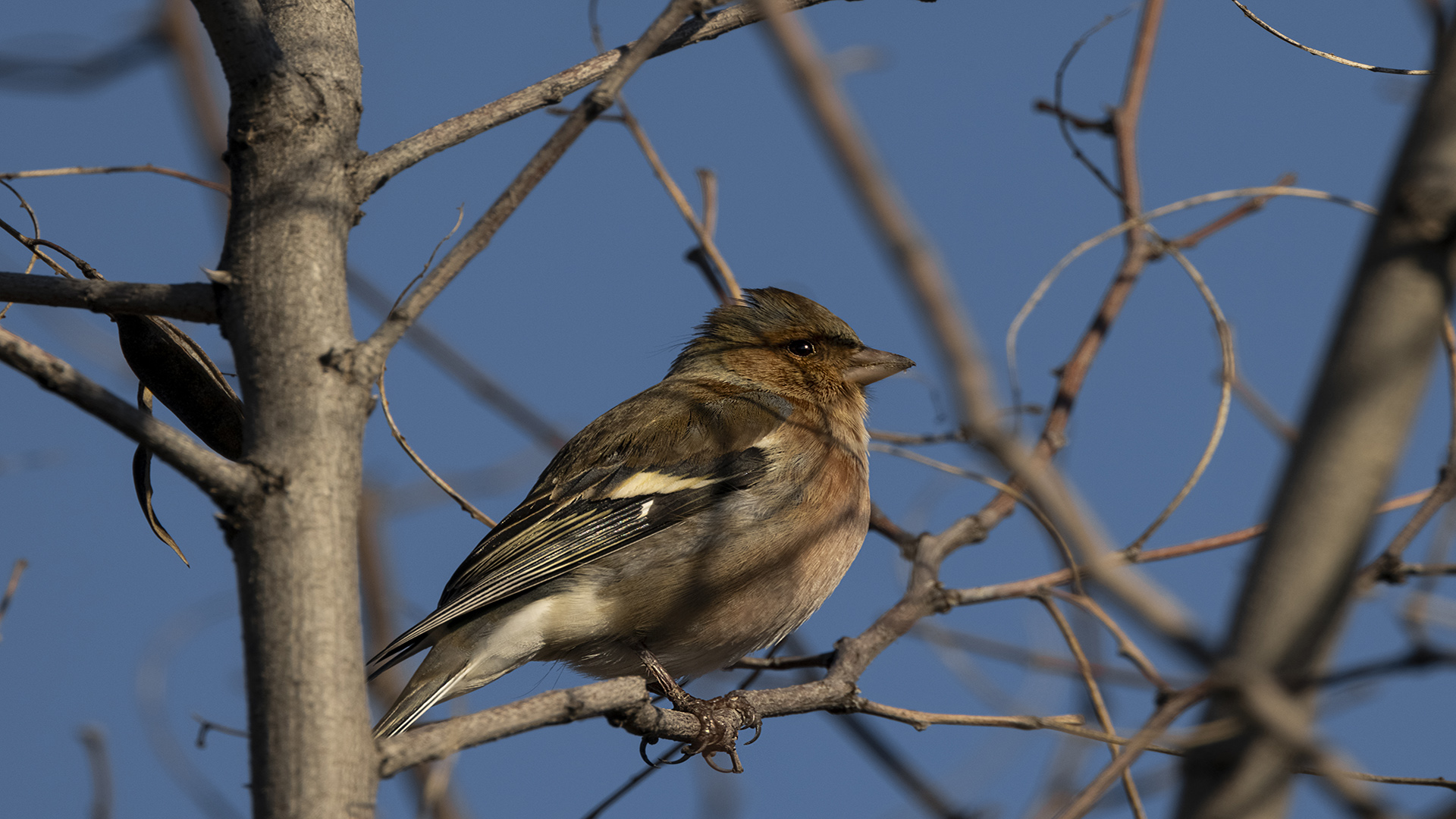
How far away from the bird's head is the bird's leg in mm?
2039

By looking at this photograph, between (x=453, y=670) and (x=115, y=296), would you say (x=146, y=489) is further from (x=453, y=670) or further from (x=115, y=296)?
(x=453, y=670)

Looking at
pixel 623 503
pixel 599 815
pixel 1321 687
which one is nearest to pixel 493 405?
pixel 599 815

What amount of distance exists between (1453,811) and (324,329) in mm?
2108

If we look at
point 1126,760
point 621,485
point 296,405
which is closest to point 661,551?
point 621,485

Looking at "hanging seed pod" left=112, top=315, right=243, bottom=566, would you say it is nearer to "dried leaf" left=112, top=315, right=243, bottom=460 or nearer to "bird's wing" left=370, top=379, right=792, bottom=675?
"dried leaf" left=112, top=315, right=243, bottom=460

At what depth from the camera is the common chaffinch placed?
15.7ft

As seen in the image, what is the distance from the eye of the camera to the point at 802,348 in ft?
20.7

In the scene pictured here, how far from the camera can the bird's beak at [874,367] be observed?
6.24m

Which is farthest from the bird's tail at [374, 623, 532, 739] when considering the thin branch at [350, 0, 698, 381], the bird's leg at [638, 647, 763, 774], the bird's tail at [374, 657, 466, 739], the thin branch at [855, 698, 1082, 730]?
the thin branch at [350, 0, 698, 381]

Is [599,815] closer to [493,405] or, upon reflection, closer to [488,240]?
[493,405]

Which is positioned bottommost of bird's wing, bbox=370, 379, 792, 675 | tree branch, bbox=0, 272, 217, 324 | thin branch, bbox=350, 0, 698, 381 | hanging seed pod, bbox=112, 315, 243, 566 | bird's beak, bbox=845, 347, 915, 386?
thin branch, bbox=350, 0, 698, 381

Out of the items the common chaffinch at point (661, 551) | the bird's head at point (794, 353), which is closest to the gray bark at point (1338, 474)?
the common chaffinch at point (661, 551)

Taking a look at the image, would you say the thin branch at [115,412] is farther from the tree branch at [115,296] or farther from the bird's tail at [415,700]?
the bird's tail at [415,700]

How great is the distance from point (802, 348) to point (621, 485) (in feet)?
4.81
